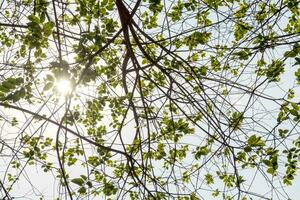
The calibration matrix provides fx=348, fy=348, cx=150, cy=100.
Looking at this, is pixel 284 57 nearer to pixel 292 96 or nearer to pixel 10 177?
pixel 292 96

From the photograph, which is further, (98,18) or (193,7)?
(193,7)

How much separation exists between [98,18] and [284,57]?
2.04 metres

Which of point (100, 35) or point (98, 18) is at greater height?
point (98, 18)

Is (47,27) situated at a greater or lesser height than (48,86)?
greater

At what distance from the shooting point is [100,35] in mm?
3172

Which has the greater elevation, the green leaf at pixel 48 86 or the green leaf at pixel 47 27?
the green leaf at pixel 47 27

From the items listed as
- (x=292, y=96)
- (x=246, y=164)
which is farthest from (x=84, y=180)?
(x=292, y=96)

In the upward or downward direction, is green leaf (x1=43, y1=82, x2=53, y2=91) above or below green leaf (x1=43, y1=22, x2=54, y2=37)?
below

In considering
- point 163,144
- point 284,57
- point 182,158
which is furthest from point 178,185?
point 284,57

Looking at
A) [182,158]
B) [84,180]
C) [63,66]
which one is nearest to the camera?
[63,66]

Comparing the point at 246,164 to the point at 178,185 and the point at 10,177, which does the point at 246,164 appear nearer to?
the point at 178,185

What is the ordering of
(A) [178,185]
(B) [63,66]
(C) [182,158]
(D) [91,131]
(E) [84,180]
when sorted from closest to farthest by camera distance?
(B) [63,66] < (E) [84,180] < (A) [178,185] < (C) [182,158] < (D) [91,131]

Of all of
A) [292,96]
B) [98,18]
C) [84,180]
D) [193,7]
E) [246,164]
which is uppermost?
[193,7]

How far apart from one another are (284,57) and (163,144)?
181 centimetres
